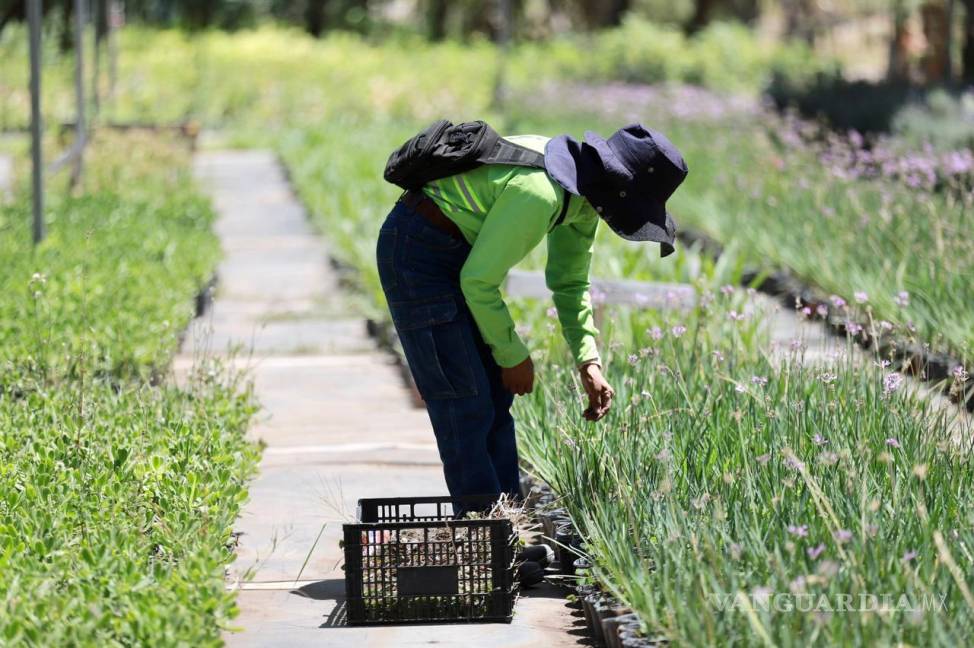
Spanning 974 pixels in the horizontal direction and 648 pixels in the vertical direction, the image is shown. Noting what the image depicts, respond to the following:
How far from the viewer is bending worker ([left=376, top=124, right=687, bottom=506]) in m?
4.66

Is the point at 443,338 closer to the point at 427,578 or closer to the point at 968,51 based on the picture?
the point at 427,578

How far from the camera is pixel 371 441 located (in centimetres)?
743

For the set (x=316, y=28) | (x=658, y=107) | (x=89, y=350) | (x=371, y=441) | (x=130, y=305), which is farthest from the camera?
(x=316, y=28)

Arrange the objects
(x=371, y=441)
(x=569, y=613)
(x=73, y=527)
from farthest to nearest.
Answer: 1. (x=371, y=441)
2. (x=569, y=613)
3. (x=73, y=527)

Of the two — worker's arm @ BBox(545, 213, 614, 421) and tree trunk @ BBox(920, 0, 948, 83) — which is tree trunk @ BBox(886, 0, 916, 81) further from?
worker's arm @ BBox(545, 213, 614, 421)

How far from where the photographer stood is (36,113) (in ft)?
32.2

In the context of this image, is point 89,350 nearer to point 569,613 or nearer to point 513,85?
point 569,613

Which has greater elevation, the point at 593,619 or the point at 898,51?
the point at 593,619

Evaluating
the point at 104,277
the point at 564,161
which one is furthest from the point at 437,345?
the point at 104,277

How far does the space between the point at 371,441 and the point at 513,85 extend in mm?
22818

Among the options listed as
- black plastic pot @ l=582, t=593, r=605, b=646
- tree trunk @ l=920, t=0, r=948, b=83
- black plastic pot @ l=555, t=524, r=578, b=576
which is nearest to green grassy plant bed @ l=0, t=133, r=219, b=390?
black plastic pot @ l=555, t=524, r=578, b=576

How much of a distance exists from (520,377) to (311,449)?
2.48 meters

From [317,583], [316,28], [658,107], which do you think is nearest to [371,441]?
[317,583]

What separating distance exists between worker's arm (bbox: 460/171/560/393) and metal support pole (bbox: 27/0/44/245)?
19.0 ft
